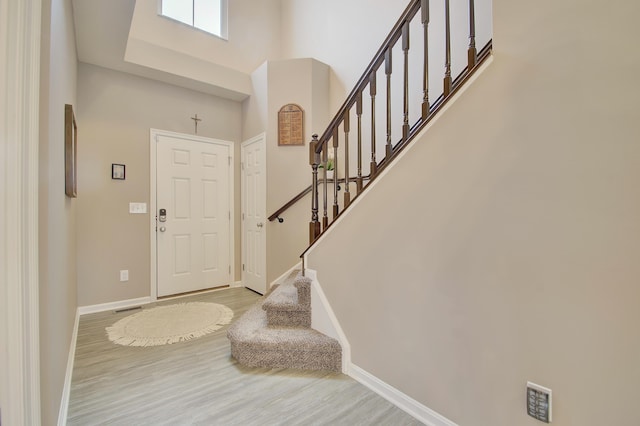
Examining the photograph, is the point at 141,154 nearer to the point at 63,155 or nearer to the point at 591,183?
the point at 63,155

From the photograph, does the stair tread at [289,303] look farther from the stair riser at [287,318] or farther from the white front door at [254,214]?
the white front door at [254,214]

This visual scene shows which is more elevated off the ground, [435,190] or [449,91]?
[449,91]

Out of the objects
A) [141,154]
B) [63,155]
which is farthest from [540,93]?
[141,154]

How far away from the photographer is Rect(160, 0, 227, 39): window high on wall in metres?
3.66

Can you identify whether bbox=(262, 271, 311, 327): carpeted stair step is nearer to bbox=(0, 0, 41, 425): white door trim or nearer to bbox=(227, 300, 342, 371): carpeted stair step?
bbox=(227, 300, 342, 371): carpeted stair step

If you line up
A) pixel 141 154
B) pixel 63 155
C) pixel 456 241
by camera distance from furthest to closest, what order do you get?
pixel 141 154 → pixel 63 155 → pixel 456 241

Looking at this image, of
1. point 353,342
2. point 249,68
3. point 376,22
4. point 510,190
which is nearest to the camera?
point 510,190

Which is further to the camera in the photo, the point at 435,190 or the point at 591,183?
the point at 435,190

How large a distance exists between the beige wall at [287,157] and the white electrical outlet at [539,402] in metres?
2.70

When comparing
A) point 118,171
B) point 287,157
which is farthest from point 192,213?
point 287,157

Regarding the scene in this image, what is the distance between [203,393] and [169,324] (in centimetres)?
127

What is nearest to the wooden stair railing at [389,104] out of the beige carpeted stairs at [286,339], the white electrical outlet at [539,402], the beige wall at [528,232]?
the beige wall at [528,232]

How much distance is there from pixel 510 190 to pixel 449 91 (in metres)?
0.60

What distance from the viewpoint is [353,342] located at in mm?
1965
